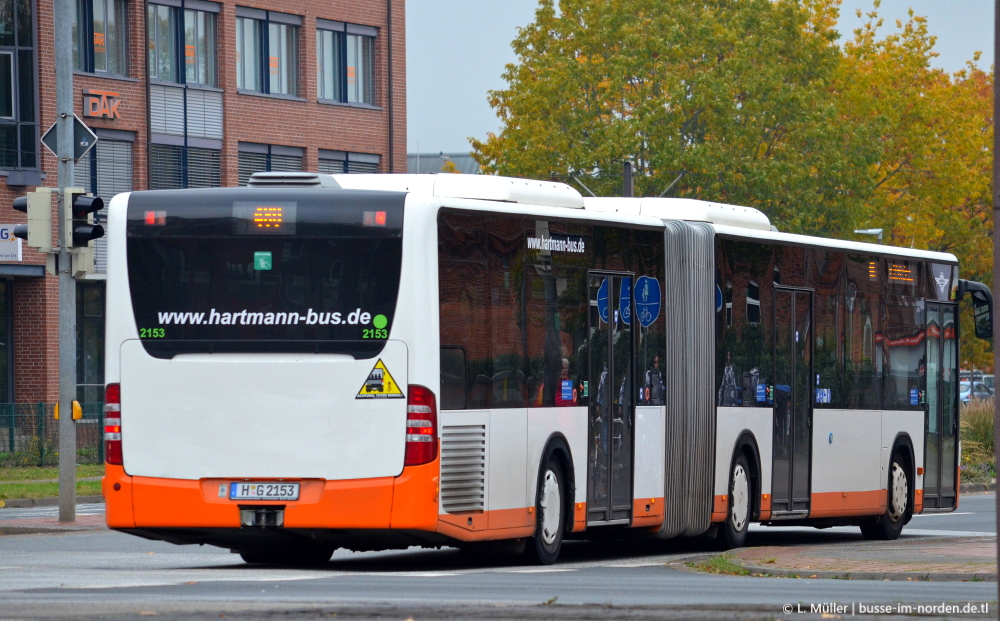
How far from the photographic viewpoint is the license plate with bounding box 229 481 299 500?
1400cm

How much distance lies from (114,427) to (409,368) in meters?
2.34

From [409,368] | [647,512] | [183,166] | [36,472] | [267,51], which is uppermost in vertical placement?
[267,51]

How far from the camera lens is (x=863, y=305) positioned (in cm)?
2131

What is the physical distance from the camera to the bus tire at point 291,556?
1608 centimetres

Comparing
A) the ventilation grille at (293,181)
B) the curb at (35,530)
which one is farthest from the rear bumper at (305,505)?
the curb at (35,530)

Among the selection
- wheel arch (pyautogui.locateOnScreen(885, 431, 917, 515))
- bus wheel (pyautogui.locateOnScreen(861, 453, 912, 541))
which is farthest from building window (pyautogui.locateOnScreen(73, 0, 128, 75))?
bus wheel (pyautogui.locateOnScreen(861, 453, 912, 541))

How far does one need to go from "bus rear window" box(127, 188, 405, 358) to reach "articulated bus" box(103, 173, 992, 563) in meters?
0.02

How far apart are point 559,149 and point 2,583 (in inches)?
1401

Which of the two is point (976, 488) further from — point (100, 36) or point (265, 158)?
point (100, 36)

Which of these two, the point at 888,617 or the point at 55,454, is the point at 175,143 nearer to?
the point at 55,454

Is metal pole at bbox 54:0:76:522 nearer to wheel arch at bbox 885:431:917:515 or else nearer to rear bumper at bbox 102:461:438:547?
rear bumper at bbox 102:461:438:547

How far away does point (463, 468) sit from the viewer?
47.3 ft

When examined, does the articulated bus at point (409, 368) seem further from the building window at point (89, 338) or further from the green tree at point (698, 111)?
the green tree at point (698, 111)

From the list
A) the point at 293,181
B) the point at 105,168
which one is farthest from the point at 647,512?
the point at 105,168
